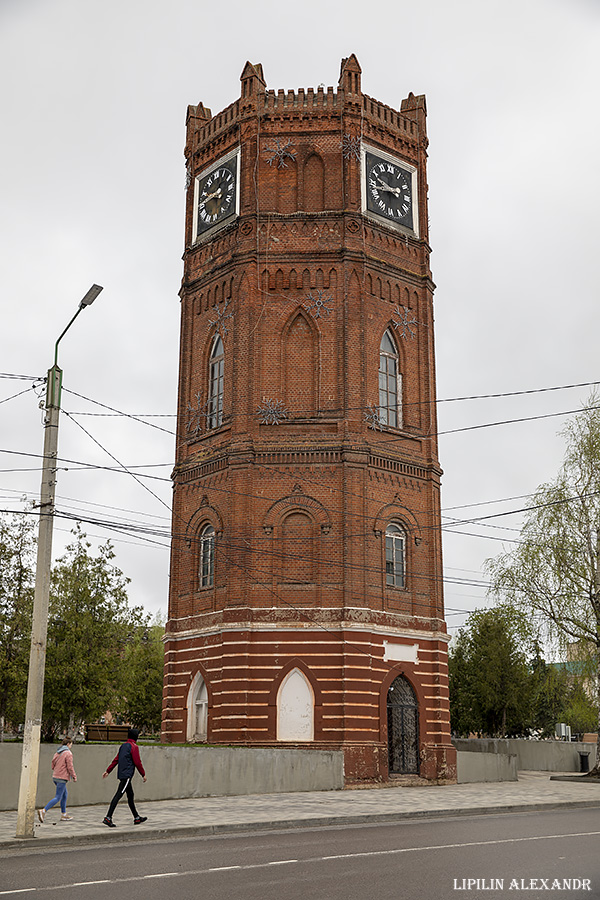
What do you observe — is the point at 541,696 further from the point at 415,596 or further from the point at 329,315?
the point at 329,315

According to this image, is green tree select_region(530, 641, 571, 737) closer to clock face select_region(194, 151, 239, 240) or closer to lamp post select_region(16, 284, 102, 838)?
clock face select_region(194, 151, 239, 240)

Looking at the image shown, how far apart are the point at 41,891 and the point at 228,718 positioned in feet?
66.9

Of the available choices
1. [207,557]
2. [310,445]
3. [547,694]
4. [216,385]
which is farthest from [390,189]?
[547,694]

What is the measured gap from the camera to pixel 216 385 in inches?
1416

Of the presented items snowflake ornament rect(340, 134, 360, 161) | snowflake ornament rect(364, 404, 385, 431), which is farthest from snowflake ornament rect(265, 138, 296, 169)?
snowflake ornament rect(364, 404, 385, 431)

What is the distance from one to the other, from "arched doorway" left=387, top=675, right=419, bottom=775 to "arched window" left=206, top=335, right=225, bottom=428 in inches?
450

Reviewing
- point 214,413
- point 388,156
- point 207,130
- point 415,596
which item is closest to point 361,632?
point 415,596

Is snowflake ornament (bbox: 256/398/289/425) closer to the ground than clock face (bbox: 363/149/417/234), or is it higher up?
closer to the ground

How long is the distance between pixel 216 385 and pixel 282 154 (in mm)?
9030

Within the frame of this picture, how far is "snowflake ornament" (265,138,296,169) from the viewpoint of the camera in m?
36.0

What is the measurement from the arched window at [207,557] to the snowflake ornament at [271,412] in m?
4.32

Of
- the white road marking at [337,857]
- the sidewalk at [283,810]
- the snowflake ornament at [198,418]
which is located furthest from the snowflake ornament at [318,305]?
the white road marking at [337,857]

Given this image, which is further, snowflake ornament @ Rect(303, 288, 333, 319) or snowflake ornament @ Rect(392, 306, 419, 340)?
snowflake ornament @ Rect(392, 306, 419, 340)

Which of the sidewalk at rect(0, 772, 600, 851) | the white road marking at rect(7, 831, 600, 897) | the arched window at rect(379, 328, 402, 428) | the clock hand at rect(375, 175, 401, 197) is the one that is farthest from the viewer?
the clock hand at rect(375, 175, 401, 197)
